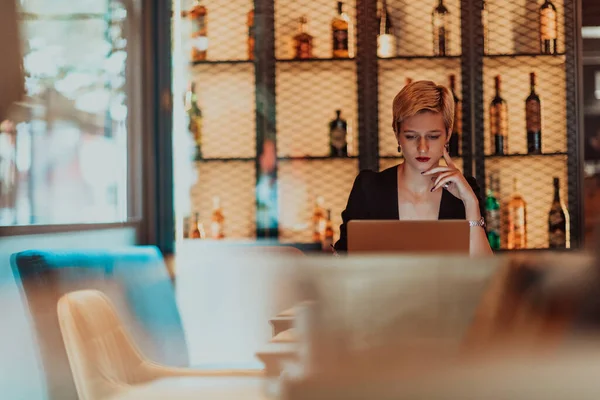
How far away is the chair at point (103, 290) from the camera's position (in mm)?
1118

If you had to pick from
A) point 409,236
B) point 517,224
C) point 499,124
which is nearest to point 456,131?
point 499,124

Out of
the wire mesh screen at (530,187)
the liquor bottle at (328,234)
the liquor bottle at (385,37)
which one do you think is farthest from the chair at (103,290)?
the wire mesh screen at (530,187)

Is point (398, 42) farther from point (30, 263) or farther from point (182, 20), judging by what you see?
point (30, 263)

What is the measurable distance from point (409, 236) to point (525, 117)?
205cm

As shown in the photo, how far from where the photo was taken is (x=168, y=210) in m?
2.74

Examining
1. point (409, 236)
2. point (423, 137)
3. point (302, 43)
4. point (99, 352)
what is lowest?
point (99, 352)

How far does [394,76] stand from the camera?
277cm

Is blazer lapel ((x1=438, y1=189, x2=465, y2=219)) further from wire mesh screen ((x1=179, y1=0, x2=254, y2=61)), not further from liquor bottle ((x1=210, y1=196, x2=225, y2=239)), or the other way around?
wire mesh screen ((x1=179, y1=0, x2=254, y2=61))

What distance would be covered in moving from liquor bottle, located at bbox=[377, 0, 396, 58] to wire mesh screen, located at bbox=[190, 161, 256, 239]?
68 cm

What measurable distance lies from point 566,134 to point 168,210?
152cm

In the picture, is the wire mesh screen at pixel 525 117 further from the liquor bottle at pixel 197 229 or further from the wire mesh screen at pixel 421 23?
the liquor bottle at pixel 197 229

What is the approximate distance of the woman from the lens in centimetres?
178

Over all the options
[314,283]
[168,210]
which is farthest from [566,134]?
[314,283]

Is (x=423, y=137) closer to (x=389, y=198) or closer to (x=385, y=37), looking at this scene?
(x=389, y=198)
